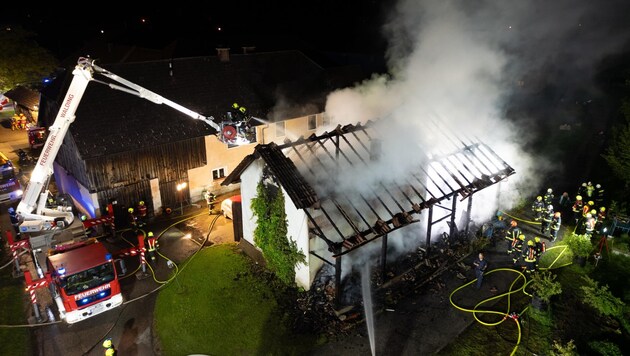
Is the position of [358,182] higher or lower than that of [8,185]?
higher

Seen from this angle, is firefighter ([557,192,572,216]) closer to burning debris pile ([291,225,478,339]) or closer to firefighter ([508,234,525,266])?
firefighter ([508,234,525,266])

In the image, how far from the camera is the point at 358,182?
14664mm

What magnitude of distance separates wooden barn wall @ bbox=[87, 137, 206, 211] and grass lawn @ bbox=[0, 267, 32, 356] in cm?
475

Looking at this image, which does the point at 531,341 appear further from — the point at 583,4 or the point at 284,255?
the point at 583,4

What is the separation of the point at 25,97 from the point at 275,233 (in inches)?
1248

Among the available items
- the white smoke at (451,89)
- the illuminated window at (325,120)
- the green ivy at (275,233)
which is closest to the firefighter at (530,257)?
the white smoke at (451,89)

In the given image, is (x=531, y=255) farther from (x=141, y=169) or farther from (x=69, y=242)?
(x=69, y=242)

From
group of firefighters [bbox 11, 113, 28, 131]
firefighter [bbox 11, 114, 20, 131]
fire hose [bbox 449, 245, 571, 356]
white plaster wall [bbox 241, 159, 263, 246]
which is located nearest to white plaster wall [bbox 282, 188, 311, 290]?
white plaster wall [bbox 241, 159, 263, 246]

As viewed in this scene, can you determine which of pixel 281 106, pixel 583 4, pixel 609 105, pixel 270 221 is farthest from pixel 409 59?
pixel 609 105

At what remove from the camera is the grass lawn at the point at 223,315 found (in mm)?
11750

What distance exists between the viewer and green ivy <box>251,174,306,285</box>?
45.1ft

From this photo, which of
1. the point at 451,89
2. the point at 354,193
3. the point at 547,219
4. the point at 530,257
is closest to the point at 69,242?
the point at 354,193

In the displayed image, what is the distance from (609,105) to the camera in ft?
112

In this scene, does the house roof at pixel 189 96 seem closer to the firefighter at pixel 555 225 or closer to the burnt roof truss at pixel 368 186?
the burnt roof truss at pixel 368 186
